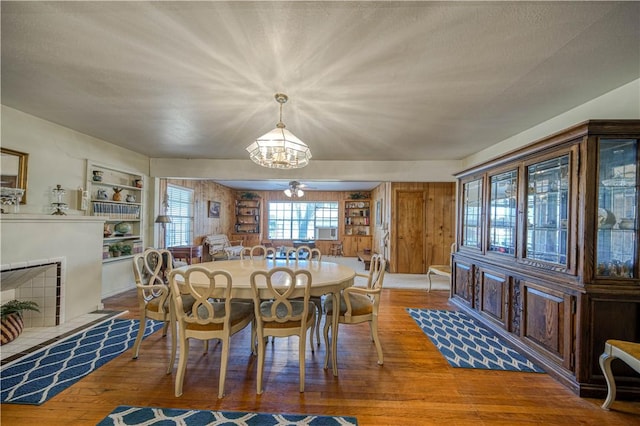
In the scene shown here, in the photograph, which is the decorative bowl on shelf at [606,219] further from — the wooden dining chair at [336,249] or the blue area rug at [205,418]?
the wooden dining chair at [336,249]

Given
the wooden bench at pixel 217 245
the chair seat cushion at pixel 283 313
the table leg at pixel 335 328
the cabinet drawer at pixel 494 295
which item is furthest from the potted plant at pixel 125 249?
the cabinet drawer at pixel 494 295

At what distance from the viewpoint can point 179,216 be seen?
6.34 meters

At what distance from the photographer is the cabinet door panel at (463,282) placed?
11.6 ft

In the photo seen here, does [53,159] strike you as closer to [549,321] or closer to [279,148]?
[279,148]

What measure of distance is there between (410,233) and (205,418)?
18.0 feet

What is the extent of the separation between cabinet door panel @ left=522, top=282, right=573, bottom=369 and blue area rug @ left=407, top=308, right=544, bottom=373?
0.23 metres

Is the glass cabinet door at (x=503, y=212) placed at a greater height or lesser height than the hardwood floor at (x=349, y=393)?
greater

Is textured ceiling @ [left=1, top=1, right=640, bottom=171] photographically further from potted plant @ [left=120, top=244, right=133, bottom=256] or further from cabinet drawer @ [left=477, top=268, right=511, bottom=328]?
potted plant @ [left=120, top=244, right=133, bottom=256]

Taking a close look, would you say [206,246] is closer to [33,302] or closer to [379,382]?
[33,302]

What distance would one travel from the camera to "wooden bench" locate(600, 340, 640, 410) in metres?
1.72

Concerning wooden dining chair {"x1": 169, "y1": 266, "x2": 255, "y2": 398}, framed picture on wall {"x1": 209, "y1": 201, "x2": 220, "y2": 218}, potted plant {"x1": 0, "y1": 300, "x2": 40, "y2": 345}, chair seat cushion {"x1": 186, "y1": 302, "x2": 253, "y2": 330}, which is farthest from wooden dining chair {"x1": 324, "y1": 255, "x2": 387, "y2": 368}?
framed picture on wall {"x1": 209, "y1": 201, "x2": 220, "y2": 218}

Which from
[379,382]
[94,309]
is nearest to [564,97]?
[379,382]

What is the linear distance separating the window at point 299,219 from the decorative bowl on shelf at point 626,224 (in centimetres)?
804

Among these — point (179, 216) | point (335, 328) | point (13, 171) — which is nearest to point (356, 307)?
point (335, 328)
